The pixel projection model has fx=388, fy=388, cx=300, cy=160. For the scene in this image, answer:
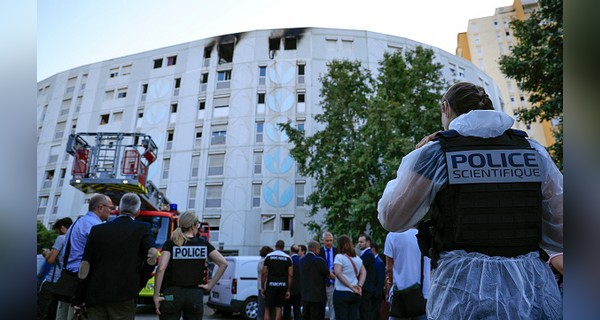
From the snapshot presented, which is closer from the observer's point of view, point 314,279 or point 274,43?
point 314,279

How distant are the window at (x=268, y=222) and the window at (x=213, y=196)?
3.70 m

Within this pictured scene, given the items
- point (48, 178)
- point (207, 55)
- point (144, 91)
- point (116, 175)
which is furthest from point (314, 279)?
point (48, 178)

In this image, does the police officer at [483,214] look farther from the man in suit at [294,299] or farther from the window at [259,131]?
the window at [259,131]

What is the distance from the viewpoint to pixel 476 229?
5.31 ft

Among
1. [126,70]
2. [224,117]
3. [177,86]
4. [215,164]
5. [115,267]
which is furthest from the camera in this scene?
[126,70]

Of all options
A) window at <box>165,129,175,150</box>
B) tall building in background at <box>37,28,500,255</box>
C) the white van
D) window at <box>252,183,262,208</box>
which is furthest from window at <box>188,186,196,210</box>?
the white van

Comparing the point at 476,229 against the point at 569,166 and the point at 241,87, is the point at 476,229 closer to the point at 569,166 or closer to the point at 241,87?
the point at 569,166

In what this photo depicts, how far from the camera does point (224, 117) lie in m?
32.0

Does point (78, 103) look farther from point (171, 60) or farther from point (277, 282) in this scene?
point (277, 282)

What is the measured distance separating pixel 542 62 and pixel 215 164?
24.2 meters

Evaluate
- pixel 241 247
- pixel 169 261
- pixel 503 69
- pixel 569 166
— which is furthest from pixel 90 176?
pixel 241 247

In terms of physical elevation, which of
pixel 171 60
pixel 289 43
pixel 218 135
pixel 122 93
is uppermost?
pixel 289 43

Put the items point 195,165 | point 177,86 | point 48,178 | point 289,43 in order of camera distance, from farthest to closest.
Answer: point 48,178 → point 177,86 → point 289,43 → point 195,165

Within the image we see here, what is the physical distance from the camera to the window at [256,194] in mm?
29719
